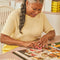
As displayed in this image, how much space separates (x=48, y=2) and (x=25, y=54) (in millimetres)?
2276

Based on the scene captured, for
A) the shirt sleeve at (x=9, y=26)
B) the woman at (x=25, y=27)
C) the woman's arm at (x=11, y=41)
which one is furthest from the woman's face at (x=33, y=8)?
the woman's arm at (x=11, y=41)

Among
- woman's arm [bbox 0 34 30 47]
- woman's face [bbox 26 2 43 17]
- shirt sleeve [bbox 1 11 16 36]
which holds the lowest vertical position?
woman's arm [bbox 0 34 30 47]

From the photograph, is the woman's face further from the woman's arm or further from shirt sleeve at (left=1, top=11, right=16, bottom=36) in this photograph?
the woman's arm

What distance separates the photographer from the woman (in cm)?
142

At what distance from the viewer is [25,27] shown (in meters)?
1.57

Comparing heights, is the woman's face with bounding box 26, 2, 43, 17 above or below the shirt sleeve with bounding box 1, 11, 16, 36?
above

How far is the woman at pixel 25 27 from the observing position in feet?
4.67

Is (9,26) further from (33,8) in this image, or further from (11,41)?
(33,8)

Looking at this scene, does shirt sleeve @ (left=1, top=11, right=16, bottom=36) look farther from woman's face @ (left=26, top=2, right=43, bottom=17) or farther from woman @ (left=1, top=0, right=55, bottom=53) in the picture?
woman's face @ (left=26, top=2, right=43, bottom=17)

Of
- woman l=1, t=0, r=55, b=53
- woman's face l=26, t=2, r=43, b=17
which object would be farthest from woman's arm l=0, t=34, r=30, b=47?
woman's face l=26, t=2, r=43, b=17

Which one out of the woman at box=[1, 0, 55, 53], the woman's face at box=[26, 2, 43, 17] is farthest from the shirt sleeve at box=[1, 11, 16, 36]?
the woman's face at box=[26, 2, 43, 17]

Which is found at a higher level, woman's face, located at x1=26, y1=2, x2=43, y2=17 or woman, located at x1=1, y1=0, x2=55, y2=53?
woman's face, located at x1=26, y1=2, x2=43, y2=17

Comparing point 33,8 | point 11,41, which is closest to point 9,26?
point 11,41

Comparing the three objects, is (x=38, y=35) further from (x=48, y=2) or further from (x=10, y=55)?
(x=48, y=2)
